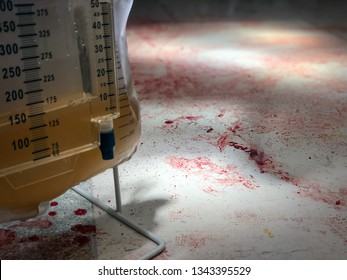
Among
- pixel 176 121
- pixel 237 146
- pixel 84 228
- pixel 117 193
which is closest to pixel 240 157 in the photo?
pixel 237 146

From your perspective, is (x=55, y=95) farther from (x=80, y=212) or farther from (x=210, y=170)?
(x=210, y=170)

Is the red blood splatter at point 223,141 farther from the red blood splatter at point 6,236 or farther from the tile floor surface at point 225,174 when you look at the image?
the red blood splatter at point 6,236

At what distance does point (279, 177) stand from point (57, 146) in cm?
79

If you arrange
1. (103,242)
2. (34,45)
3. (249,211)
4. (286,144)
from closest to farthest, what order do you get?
(34,45), (103,242), (249,211), (286,144)

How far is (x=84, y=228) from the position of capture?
1.18 meters

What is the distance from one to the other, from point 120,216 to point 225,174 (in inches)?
16.6

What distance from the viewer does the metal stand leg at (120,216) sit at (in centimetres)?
108

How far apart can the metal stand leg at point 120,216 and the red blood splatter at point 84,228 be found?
0.08 m

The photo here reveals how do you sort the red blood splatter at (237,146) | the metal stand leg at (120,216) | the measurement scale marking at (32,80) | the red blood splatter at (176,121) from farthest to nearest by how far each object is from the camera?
the red blood splatter at (176,121)
the red blood splatter at (237,146)
the metal stand leg at (120,216)
the measurement scale marking at (32,80)

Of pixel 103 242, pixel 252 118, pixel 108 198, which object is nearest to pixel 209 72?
pixel 252 118

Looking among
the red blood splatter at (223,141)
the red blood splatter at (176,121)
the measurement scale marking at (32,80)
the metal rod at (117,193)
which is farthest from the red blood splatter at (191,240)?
the red blood splatter at (176,121)

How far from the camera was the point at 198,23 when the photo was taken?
164 inches

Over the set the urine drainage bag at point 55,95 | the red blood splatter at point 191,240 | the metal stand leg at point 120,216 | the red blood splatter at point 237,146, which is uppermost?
the urine drainage bag at point 55,95

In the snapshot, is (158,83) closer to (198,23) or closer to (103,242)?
(103,242)
